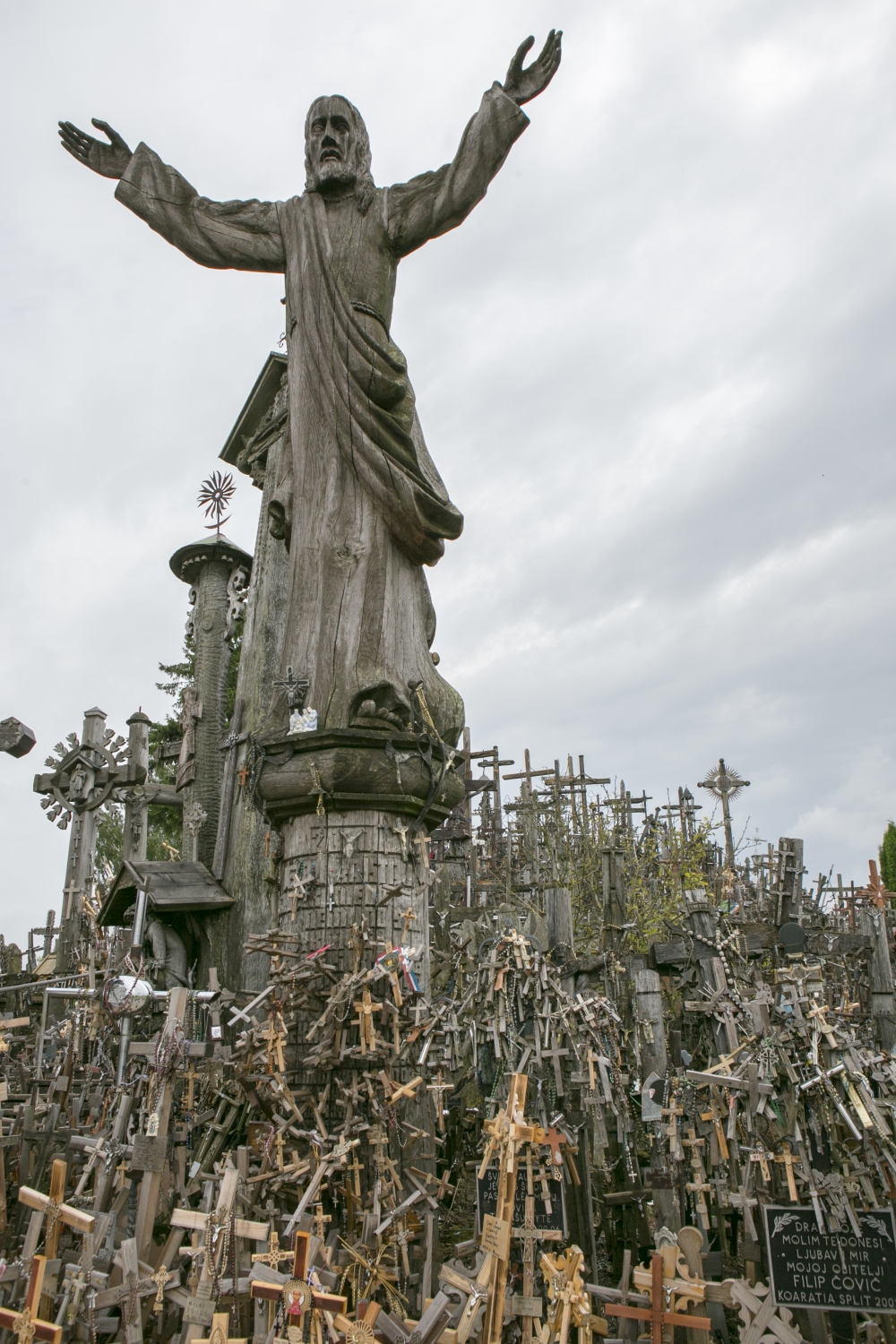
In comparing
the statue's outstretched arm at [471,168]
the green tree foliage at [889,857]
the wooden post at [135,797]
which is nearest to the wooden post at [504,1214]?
the statue's outstretched arm at [471,168]

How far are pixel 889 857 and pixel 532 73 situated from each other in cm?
3029

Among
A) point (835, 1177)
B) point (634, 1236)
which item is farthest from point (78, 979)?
point (835, 1177)

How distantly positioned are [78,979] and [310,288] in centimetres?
678

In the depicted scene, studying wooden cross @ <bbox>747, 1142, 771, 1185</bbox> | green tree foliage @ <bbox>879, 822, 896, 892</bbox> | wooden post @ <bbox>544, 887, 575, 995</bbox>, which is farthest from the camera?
green tree foliage @ <bbox>879, 822, 896, 892</bbox>

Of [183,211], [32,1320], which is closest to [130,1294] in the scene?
[32,1320]

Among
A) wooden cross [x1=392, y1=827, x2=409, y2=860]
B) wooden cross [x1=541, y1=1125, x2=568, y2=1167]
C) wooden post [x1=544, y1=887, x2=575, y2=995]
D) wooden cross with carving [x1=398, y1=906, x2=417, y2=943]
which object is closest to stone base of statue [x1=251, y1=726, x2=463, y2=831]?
wooden cross [x1=392, y1=827, x2=409, y2=860]

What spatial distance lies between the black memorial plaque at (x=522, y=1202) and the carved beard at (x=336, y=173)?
19.1 feet

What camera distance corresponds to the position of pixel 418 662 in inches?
241

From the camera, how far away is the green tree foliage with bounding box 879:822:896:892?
1203 inches

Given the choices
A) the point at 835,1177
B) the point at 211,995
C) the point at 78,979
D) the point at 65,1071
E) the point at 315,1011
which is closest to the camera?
the point at 835,1177

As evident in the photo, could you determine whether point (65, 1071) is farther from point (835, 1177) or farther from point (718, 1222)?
point (835, 1177)

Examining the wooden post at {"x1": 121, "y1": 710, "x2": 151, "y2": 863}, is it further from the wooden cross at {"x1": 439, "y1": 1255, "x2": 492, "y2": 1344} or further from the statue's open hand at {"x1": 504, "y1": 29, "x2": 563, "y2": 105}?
the wooden cross at {"x1": 439, "y1": 1255, "x2": 492, "y2": 1344}

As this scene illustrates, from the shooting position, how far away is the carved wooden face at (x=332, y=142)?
20.9ft

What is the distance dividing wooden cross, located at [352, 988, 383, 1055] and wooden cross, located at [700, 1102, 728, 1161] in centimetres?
189
